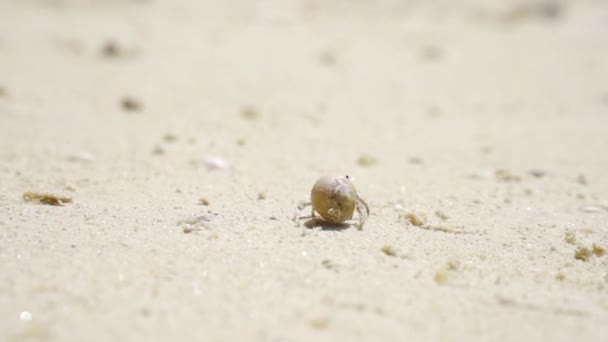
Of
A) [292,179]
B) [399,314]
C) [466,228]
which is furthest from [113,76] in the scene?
[399,314]

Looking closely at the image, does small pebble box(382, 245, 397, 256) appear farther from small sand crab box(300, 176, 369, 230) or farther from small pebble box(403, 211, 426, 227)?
small pebble box(403, 211, 426, 227)

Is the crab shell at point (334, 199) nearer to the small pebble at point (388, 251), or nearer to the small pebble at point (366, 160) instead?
the small pebble at point (388, 251)

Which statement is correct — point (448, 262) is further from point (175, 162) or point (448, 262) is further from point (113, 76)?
point (113, 76)

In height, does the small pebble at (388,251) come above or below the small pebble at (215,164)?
above

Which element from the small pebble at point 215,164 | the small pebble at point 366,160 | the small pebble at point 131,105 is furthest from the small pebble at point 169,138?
the small pebble at point 366,160

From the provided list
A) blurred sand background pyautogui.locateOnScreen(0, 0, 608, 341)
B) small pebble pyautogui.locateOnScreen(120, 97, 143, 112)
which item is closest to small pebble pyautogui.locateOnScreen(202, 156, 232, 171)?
blurred sand background pyautogui.locateOnScreen(0, 0, 608, 341)

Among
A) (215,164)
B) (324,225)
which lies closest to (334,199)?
(324,225)

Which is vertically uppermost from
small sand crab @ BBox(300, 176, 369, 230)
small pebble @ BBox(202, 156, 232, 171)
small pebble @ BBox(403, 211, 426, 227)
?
small sand crab @ BBox(300, 176, 369, 230)
